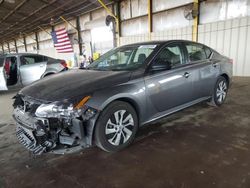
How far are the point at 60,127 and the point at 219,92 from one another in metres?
2.87

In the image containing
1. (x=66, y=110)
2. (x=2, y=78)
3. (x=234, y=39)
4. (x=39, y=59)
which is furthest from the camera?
(x=234, y=39)

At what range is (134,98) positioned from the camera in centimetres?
223

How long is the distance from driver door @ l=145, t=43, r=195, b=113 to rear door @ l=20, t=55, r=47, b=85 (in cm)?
448

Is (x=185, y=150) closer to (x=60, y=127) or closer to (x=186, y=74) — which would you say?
(x=186, y=74)

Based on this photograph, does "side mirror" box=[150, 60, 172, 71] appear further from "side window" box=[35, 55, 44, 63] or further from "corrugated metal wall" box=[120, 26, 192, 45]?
"corrugated metal wall" box=[120, 26, 192, 45]

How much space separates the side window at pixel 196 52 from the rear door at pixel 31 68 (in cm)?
453

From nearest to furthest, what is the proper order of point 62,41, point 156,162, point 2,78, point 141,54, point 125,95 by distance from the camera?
point 156,162 < point 125,95 < point 141,54 < point 2,78 < point 62,41

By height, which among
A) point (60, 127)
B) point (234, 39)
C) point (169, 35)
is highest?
point (169, 35)

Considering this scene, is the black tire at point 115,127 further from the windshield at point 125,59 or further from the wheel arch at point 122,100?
the windshield at point 125,59

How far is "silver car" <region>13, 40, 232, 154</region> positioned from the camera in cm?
190

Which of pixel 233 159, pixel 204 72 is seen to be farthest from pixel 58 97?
pixel 204 72

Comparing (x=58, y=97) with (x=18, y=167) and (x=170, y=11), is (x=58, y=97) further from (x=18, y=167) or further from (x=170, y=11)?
(x=170, y=11)

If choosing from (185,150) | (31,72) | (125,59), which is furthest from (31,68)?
(185,150)

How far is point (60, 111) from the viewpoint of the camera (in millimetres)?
1886
